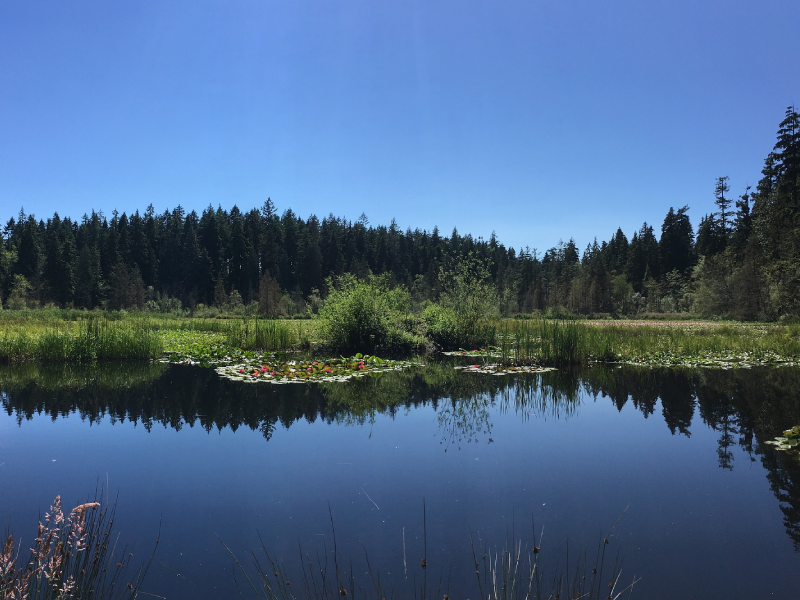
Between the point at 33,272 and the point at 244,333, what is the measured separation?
60262 mm

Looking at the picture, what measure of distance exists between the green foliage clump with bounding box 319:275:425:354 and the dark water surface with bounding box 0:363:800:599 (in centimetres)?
708

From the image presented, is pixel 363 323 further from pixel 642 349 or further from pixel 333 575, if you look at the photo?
pixel 333 575

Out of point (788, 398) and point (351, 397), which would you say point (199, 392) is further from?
point (788, 398)

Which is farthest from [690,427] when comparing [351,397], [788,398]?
[351,397]

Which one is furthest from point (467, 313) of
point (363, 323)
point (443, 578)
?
point (443, 578)

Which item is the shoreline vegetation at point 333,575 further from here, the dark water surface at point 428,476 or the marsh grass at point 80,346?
the marsh grass at point 80,346

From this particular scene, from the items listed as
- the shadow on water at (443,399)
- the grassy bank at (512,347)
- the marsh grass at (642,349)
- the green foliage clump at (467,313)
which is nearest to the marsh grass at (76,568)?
the shadow on water at (443,399)

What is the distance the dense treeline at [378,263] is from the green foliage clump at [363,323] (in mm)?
15835

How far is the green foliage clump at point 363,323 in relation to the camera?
56.6ft

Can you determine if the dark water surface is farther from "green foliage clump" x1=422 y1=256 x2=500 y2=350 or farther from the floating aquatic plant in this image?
"green foliage clump" x1=422 y1=256 x2=500 y2=350

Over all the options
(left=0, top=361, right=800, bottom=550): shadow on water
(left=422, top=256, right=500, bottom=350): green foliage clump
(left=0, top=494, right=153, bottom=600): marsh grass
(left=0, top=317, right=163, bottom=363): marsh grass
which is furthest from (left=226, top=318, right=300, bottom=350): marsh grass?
(left=0, top=494, right=153, bottom=600): marsh grass

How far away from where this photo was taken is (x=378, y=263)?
8006cm

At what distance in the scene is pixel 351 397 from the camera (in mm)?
9773

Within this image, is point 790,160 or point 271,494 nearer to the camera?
point 271,494
